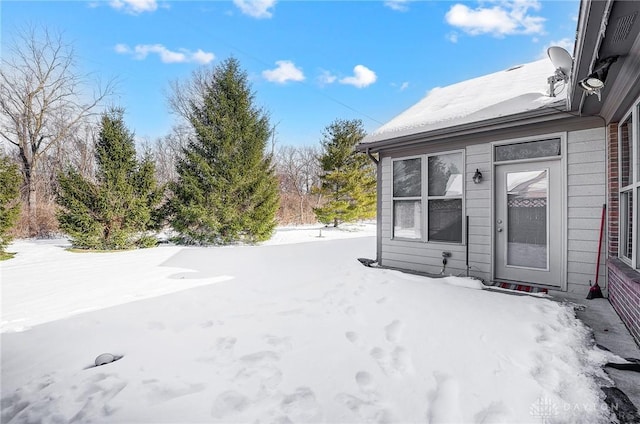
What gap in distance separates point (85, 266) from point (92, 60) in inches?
412

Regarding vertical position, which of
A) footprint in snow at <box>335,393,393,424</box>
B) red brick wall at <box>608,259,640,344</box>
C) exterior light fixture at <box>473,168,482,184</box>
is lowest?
footprint in snow at <box>335,393,393,424</box>

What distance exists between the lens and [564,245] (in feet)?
12.0

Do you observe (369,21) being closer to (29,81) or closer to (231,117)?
(231,117)

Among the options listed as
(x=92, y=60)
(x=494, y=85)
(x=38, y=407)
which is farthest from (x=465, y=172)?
(x=92, y=60)

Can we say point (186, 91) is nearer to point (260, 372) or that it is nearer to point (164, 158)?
point (164, 158)

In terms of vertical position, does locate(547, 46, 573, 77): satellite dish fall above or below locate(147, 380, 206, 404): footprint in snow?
above

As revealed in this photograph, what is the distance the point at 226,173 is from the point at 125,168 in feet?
8.48

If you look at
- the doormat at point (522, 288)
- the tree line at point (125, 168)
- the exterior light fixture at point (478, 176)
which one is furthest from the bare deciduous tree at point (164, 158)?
the doormat at point (522, 288)

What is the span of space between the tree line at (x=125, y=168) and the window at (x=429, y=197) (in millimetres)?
5090

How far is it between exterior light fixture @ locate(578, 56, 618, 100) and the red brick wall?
156cm

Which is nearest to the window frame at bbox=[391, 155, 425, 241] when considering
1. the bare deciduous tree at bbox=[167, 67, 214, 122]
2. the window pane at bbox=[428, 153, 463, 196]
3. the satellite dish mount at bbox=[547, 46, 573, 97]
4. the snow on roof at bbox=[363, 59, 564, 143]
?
the window pane at bbox=[428, 153, 463, 196]

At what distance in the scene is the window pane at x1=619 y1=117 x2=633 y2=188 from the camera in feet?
9.75

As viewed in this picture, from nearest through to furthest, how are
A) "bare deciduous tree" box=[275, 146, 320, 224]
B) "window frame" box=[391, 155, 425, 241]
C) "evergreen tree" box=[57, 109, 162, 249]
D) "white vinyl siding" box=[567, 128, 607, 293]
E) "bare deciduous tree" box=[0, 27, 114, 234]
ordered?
"white vinyl siding" box=[567, 128, 607, 293] → "window frame" box=[391, 155, 425, 241] → "evergreen tree" box=[57, 109, 162, 249] → "bare deciduous tree" box=[0, 27, 114, 234] → "bare deciduous tree" box=[275, 146, 320, 224]

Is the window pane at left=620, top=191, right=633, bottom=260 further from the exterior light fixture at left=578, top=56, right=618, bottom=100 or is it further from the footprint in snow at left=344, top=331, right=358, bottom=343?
the footprint in snow at left=344, top=331, right=358, bottom=343
